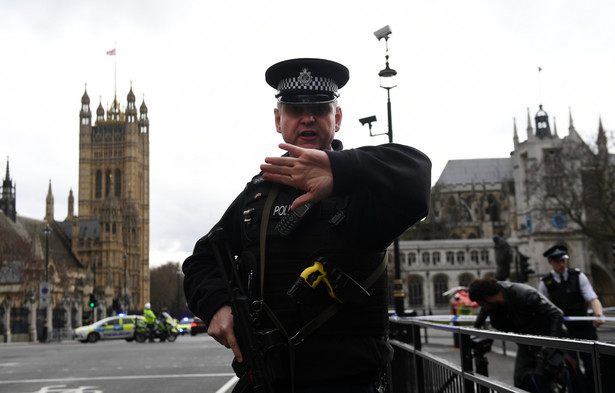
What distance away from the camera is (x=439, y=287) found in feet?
317

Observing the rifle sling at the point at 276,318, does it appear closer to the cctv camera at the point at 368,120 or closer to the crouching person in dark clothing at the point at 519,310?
the crouching person in dark clothing at the point at 519,310

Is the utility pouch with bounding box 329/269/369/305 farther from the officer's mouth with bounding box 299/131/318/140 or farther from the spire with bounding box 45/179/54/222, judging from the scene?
the spire with bounding box 45/179/54/222

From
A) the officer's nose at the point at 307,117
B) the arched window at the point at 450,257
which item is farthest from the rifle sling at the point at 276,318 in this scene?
the arched window at the point at 450,257

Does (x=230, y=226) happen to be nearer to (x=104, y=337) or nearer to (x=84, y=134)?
(x=104, y=337)

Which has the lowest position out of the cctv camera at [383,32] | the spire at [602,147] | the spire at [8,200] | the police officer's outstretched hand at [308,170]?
the police officer's outstretched hand at [308,170]

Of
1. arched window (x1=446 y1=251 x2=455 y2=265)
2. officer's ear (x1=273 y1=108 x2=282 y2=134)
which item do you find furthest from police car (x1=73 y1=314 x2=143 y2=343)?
arched window (x1=446 y1=251 x2=455 y2=265)

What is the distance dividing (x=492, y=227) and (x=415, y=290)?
22671mm

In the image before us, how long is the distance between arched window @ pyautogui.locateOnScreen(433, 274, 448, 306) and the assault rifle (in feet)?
311

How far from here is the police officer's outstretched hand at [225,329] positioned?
266cm

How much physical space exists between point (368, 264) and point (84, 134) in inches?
5133

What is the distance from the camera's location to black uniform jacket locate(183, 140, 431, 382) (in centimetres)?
243

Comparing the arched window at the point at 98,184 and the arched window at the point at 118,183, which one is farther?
the arched window at the point at 118,183

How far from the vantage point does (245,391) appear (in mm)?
2742

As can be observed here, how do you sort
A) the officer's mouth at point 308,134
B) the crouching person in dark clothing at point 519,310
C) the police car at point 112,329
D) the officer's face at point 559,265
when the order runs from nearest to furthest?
the officer's mouth at point 308,134 → the crouching person in dark clothing at point 519,310 → the officer's face at point 559,265 → the police car at point 112,329
